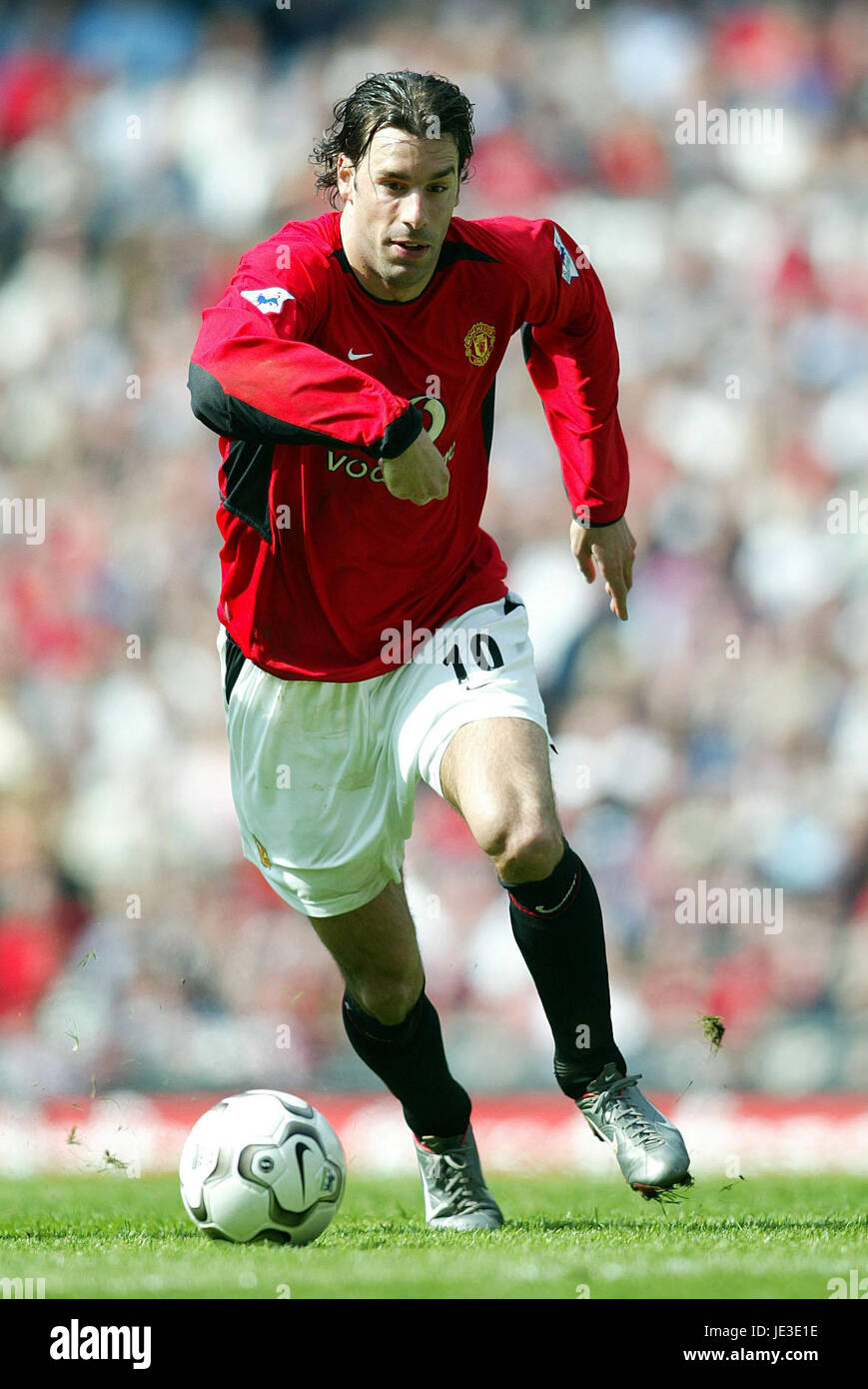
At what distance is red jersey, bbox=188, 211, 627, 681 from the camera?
172 inches

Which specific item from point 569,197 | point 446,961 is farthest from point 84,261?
point 446,961

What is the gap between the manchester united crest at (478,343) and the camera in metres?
4.53

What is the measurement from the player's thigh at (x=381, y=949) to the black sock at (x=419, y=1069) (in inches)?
2.0

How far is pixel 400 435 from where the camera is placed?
375 cm

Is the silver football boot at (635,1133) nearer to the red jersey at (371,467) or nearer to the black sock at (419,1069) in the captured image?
the black sock at (419,1069)

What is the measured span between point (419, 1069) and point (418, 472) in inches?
69.0

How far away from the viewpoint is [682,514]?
31.5 feet

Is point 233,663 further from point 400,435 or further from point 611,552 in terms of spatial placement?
point 400,435

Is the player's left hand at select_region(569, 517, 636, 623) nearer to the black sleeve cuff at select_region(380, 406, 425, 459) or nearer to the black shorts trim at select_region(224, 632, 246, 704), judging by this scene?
the black shorts trim at select_region(224, 632, 246, 704)

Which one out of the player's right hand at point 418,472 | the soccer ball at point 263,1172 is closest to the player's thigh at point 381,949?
the soccer ball at point 263,1172

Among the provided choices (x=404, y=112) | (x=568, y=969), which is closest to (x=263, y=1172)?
(x=568, y=969)

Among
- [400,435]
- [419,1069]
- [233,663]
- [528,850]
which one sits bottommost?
[419,1069]

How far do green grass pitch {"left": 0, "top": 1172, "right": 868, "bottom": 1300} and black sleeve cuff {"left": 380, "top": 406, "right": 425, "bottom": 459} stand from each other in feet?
5.36

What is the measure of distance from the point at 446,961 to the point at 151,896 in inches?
61.2
